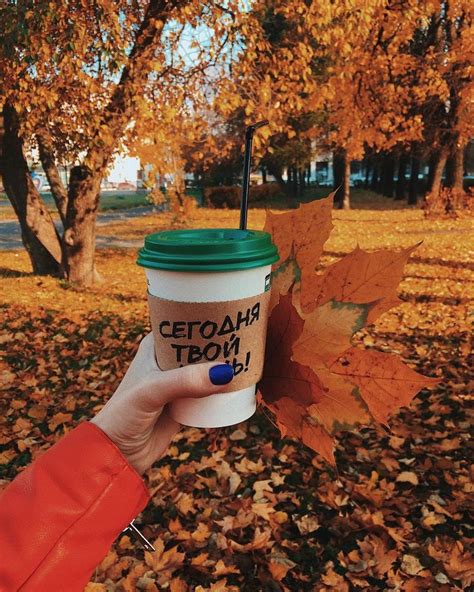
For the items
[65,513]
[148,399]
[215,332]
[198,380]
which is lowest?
[65,513]

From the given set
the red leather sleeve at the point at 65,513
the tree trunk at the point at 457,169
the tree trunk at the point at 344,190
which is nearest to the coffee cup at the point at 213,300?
the red leather sleeve at the point at 65,513

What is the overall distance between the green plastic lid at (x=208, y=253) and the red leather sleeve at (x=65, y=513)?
0.53 m

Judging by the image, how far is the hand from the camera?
4.09 feet

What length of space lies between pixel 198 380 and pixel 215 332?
122mm

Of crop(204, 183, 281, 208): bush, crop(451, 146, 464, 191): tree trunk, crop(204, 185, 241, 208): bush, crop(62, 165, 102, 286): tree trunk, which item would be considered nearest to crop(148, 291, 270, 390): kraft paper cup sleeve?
crop(62, 165, 102, 286): tree trunk

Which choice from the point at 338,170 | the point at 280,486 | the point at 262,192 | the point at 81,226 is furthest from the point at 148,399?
the point at 262,192

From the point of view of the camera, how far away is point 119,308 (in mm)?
7996

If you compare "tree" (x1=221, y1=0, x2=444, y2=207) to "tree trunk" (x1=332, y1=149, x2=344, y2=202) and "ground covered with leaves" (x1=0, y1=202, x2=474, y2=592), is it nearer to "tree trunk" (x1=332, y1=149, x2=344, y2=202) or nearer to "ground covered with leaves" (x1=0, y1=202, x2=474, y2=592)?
"ground covered with leaves" (x1=0, y1=202, x2=474, y2=592)

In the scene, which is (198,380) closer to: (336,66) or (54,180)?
(336,66)

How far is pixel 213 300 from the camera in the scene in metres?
1.24

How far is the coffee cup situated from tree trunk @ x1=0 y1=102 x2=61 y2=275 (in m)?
8.60

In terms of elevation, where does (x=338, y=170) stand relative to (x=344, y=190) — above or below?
above

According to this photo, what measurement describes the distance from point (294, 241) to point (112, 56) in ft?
17.3

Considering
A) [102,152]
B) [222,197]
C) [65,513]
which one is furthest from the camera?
[222,197]
